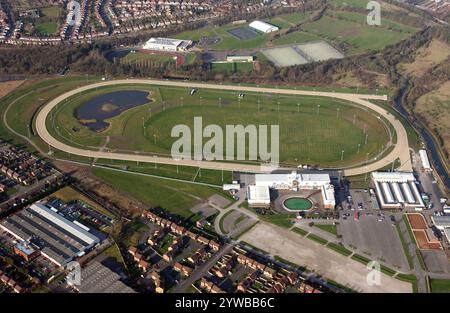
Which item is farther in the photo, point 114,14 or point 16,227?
point 114,14

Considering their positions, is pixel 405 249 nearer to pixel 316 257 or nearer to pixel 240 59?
pixel 316 257

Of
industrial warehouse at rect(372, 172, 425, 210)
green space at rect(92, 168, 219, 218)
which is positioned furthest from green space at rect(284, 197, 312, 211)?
green space at rect(92, 168, 219, 218)

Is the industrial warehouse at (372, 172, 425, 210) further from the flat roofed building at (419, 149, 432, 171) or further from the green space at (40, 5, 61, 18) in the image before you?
the green space at (40, 5, 61, 18)

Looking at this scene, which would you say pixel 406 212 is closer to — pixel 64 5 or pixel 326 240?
pixel 326 240

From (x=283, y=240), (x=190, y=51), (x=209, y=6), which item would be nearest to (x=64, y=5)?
(x=209, y=6)

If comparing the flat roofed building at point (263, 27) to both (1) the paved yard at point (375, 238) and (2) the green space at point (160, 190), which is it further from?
(1) the paved yard at point (375, 238)

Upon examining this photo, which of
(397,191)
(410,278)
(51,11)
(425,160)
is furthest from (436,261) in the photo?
(51,11)

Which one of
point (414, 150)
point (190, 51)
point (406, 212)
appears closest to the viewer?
point (406, 212)
